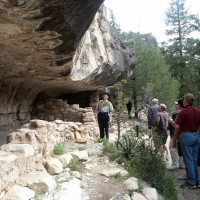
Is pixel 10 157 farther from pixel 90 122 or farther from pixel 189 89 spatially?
pixel 189 89

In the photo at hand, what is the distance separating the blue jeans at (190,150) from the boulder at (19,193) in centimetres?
244

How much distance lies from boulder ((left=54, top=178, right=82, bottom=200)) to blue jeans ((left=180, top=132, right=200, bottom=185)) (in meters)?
1.72

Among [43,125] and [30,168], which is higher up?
[43,125]

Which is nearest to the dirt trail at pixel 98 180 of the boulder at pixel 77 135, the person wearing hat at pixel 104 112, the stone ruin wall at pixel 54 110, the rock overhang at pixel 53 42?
the boulder at pixel 77 135

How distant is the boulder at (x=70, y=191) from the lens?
11.2ft

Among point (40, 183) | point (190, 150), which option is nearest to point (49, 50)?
point (40, 183)

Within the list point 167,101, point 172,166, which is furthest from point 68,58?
point 167,101

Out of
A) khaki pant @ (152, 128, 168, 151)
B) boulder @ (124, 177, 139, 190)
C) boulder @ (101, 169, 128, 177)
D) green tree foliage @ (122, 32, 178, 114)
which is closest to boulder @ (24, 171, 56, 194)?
boulder @ (124, 177, 139, 190)

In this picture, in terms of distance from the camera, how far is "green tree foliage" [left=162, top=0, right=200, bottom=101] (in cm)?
2264

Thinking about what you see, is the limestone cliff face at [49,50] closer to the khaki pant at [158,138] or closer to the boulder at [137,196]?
the khaki pant at [158,138]

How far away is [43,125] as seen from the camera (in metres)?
4.95

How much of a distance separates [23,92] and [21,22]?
5.06 m

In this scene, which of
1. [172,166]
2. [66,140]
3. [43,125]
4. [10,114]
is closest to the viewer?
[43,125]

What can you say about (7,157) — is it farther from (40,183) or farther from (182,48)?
(182,48)
